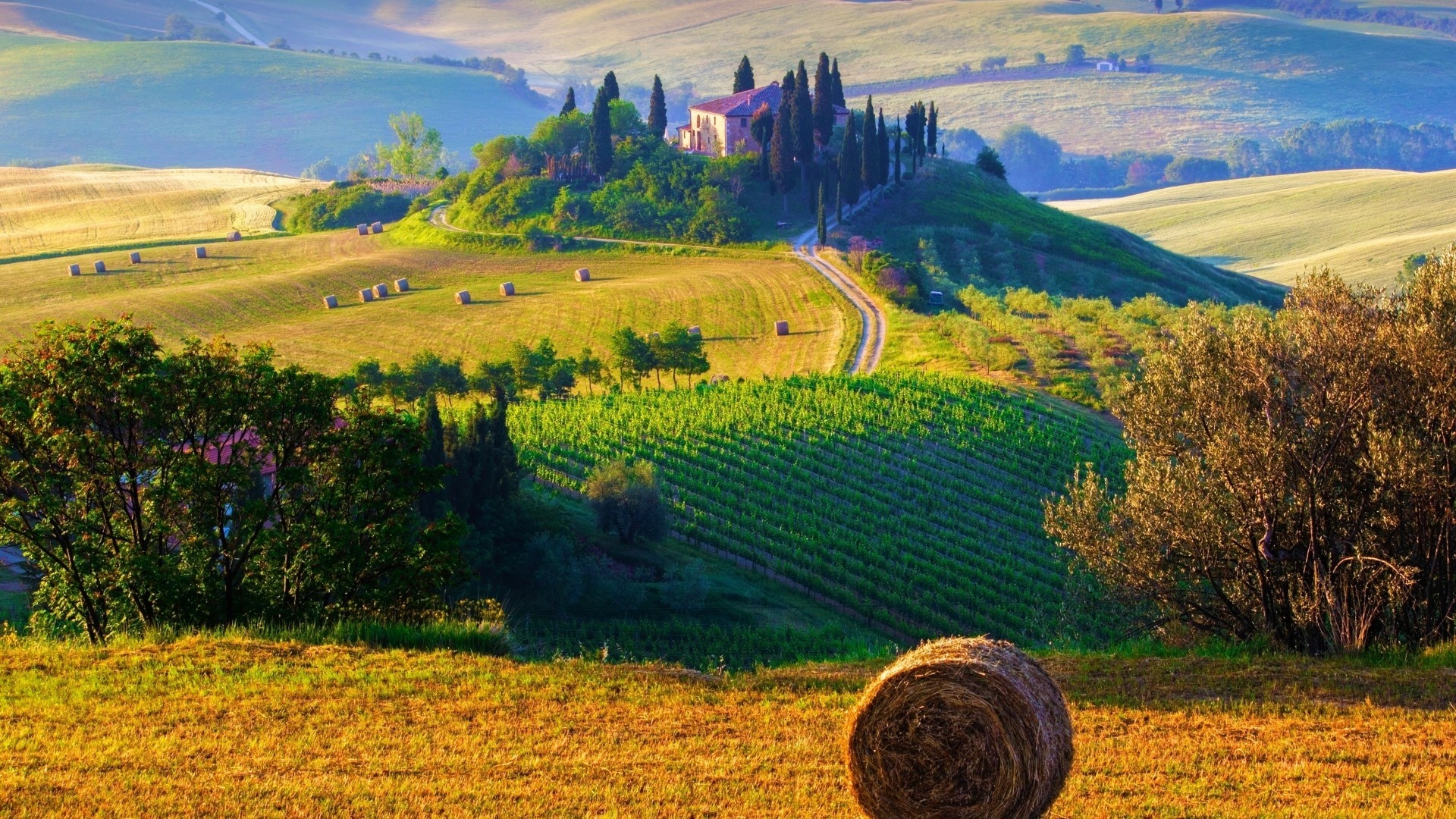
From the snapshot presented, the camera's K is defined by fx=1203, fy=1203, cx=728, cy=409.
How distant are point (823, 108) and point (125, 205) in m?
81.0

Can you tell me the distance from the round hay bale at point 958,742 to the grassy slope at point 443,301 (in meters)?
55.0

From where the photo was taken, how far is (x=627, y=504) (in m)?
41.6

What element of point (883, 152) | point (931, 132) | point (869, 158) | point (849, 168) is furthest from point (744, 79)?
point (849, 168)

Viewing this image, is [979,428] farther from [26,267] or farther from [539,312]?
[26,267]

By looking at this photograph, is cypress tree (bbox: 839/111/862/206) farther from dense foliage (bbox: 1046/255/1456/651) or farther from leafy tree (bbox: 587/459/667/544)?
dense foliage (bbox: 1046/255/1456/651)

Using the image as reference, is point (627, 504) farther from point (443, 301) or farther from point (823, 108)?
point (823, 108)

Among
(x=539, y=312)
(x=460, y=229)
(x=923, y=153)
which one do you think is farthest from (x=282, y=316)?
(x=923, y=153)

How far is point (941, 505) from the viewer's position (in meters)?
46.9

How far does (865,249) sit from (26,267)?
2655 inches

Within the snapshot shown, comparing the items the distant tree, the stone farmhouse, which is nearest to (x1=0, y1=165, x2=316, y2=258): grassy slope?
the stone farmhouse

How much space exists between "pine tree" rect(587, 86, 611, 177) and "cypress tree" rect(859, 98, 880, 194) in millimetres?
23807

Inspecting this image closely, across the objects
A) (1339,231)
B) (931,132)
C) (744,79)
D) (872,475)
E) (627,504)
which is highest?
(744,79)

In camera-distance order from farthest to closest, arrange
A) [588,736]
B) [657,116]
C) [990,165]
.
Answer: [990,165] → [657,116] → [588,736]

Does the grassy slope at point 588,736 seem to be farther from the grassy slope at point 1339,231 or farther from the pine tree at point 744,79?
the grassy slope at point 1339,231
